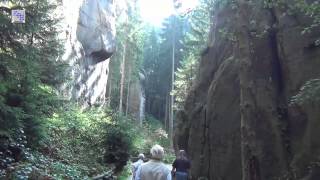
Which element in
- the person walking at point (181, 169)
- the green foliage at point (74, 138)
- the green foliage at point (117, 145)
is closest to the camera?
the person walking at point (181, 169)

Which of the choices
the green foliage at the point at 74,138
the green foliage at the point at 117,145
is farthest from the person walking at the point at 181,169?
the green foliage at the point at 117,145

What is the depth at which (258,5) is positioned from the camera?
8.61 m

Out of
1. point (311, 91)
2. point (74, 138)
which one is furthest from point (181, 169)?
point (74, 138)

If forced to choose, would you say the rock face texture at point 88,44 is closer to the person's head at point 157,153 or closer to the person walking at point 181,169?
the person walking at point 181,169

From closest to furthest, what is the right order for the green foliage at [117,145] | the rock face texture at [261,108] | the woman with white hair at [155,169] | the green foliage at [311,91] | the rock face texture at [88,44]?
the woman with white hair at [155,169] → the green foliage at [311,91] → the rock face texture at [261,108] → the green foliage at [117,145] → the rock face texture at [88,44]

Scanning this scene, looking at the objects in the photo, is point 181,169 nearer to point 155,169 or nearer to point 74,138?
point 155,169

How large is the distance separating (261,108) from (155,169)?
7.16 m

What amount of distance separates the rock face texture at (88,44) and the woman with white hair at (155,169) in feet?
66.0

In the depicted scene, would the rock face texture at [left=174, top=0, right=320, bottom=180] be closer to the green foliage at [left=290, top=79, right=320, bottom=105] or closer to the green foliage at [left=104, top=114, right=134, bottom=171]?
the green foliage at [left=290, top=79, right=320, bottom=105]

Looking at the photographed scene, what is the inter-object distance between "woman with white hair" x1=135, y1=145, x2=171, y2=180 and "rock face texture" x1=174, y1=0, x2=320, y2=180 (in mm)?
2058

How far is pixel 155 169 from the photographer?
642 centimetres

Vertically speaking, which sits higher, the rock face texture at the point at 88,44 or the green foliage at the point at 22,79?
the rock face texture at the point at 88,44

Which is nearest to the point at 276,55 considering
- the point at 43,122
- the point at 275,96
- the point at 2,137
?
the point at 275,96

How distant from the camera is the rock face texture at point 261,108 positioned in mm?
8438
